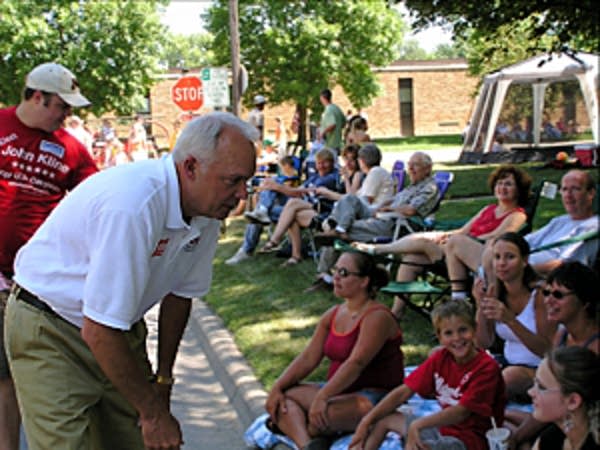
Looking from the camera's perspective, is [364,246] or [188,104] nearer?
[364,246]

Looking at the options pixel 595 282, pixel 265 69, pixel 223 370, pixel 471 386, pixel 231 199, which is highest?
pixel 265 69

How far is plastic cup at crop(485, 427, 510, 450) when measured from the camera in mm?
4125

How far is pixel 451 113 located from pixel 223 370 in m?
48.0

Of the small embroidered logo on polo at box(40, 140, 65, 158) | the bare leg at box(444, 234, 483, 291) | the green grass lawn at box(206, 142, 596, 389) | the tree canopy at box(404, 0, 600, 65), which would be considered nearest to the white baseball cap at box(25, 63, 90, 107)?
the small embroidered logo on polo at box(40, 140, 65, 158)

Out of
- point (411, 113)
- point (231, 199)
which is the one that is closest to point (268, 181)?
point (231, 199)

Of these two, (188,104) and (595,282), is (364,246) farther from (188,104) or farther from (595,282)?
(188,104)

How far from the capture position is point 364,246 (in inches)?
323

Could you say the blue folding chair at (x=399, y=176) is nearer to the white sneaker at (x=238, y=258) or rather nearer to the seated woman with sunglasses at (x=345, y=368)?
the white sneaker at (x=238, y=258)

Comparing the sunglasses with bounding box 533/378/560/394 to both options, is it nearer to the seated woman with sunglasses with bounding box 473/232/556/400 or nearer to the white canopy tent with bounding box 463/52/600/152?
the seated woman with sunglasses with bounding box 473/232/556/400

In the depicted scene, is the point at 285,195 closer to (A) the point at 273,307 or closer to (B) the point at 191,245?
(A) the point at 273,307

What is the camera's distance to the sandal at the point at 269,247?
1131 centimetres

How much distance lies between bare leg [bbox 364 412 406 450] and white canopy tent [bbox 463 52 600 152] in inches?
747

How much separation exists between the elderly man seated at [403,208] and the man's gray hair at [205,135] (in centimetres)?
601

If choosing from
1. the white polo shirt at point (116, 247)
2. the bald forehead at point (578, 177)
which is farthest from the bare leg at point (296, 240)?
the white polo shirt at point (116, 247)
